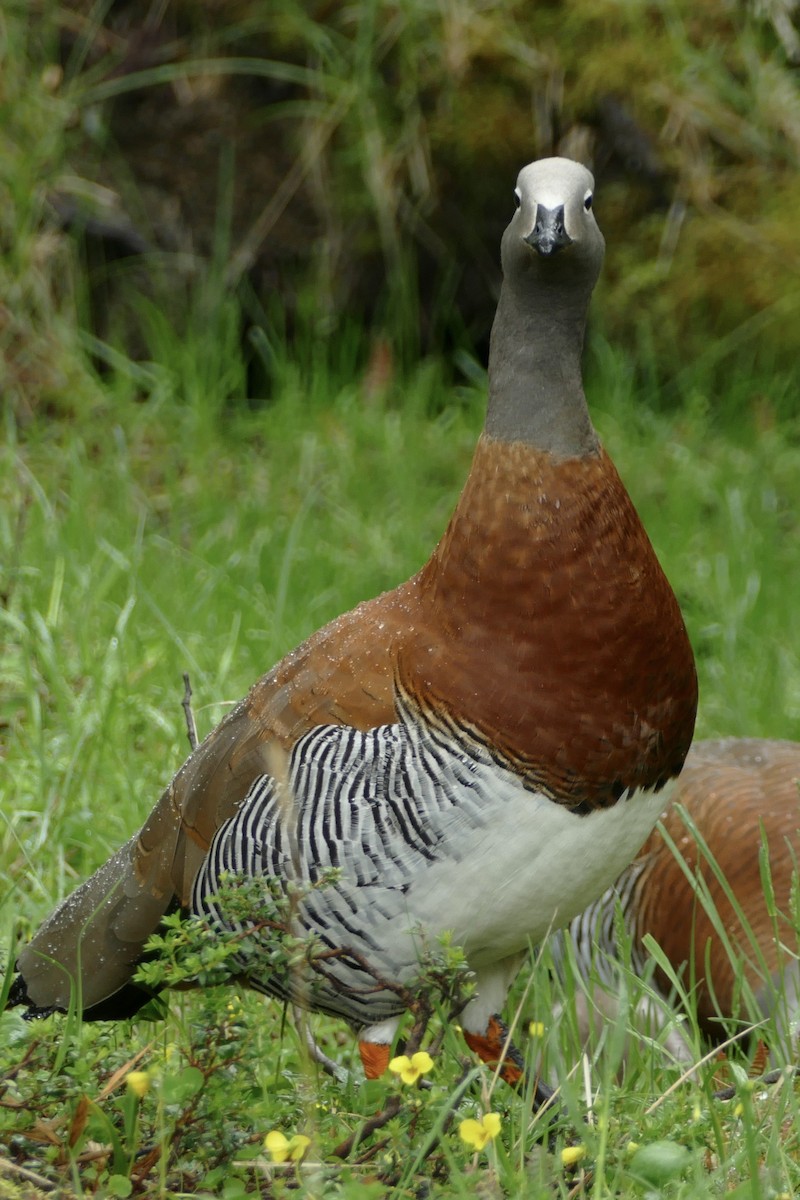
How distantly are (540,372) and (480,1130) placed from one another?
1.10 m

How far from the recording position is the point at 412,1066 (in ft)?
6.08

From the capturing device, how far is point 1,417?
5.09 meters

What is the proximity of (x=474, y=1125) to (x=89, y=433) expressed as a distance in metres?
3.62

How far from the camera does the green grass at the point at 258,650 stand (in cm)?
191

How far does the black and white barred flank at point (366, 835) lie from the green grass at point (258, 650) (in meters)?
0.16

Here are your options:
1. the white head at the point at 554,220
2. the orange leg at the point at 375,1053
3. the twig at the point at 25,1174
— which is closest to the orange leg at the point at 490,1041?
the orange leg at the point at 375,1053

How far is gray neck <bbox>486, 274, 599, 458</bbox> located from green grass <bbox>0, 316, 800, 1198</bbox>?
2.54 feet

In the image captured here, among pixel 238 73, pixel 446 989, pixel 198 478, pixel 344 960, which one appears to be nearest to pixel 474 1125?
pixel 446 989

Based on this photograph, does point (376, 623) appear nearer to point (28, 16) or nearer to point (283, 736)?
point (283, 736)

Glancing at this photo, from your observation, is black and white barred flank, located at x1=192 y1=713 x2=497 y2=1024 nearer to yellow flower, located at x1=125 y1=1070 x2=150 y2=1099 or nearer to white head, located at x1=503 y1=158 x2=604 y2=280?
yellow flower, located at x1=125 y1=1070 x2=150 y2=1099

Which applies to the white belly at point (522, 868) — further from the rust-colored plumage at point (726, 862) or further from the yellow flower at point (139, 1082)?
the rust-colored plumage at point (726, 862)

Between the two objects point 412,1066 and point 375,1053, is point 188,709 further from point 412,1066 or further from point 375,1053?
point 412,1066

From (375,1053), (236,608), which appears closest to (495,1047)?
(375,1053)

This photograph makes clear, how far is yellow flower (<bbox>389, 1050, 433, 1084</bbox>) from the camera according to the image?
183 centimetres
